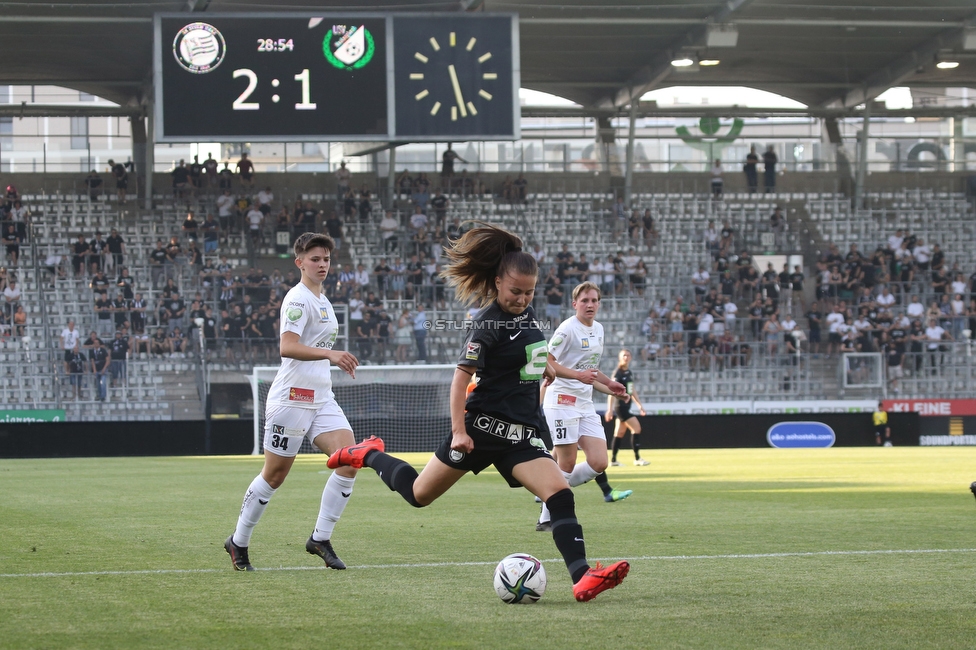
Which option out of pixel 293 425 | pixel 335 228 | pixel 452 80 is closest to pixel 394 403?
pixel 452 80

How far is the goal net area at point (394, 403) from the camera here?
28.2m

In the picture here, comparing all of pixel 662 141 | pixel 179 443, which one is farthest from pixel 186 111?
pixel 662 141

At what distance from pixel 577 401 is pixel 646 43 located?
25.3 m

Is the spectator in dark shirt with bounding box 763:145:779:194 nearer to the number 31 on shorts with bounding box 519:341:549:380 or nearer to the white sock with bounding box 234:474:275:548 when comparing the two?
the white sock with bounding box 234:474:275:548

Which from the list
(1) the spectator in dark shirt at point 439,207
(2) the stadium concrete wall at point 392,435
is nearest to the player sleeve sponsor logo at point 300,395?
(2) the stadium concrete wall at point 392,435

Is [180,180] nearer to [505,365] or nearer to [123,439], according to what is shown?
[123,439]

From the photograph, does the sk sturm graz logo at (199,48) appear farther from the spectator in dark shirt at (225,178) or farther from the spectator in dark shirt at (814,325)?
the spectator in dark shirt at (814,325)

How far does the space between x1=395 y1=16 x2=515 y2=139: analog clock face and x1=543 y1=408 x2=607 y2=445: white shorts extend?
15.4 meters

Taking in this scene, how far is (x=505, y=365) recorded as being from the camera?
21.2 ft

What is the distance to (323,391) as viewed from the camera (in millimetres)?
7875

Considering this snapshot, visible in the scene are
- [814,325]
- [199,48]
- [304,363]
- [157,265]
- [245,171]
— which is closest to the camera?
[304,363]

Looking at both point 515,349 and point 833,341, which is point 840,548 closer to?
point 515,349

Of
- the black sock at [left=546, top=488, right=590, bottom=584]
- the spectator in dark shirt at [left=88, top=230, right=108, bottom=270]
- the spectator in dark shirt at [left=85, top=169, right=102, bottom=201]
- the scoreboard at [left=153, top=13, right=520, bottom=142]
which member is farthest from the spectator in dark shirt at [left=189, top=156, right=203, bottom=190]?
the black sock at [left=546, top=488, right=590, bottom=584]

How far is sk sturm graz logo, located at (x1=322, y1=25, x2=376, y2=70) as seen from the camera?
86.2 feet
